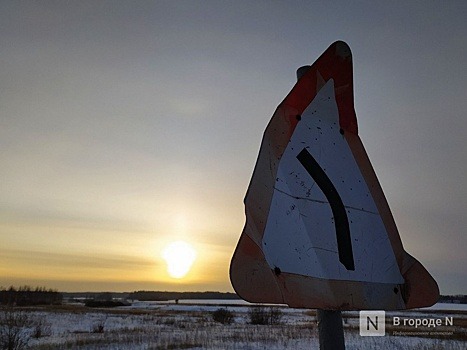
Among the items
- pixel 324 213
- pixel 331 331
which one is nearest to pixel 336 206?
pixel 324 213

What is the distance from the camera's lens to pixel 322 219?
147 cm

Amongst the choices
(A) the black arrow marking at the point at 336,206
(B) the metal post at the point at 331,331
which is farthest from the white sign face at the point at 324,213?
(B) the metal post at the point at 331,331

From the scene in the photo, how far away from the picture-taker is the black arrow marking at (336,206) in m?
1.47

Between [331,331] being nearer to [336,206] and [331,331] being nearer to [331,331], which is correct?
[331,331]

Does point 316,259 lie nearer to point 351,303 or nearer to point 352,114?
point 351,303

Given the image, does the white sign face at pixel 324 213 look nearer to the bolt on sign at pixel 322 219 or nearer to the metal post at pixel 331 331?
the bolt on sign at pixel 322 219

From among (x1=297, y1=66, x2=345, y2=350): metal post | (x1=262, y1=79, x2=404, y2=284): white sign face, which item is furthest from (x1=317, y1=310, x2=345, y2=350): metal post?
(x1=262, y1=79, x2=404, y2=284): white sign face

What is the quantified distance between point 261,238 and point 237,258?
15cm

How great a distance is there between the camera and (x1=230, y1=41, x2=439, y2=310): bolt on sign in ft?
3.95

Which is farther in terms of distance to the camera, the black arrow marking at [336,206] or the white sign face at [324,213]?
the black arrow marking at [336,206]

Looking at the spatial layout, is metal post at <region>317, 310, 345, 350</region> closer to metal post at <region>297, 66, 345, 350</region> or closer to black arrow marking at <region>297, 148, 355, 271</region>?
metal post at <region>297, 66, 345, 350</region>

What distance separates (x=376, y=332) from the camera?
4.72 meters

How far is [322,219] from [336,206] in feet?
0.35

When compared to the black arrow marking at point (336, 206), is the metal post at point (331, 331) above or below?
below
